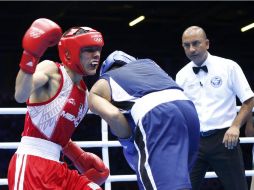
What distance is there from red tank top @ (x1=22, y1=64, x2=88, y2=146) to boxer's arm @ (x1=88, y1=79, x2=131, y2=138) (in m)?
0.18

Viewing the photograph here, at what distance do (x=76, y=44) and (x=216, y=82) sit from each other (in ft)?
3.74

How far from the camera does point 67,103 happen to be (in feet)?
8.75

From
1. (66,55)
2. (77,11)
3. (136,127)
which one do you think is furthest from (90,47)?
(77,11)

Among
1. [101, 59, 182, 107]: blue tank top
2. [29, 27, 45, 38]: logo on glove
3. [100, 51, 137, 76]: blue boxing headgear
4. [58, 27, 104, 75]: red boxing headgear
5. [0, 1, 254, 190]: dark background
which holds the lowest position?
[0, 1, 254, 190]: dark background

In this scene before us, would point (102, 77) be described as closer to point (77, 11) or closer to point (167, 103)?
point (167, 103)

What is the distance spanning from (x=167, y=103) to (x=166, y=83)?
14 centimetres

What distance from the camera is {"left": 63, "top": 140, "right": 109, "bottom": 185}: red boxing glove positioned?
2.92 metres

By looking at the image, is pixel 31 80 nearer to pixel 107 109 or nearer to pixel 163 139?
pixel 107 109

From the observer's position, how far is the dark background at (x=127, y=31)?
1017 centimetres

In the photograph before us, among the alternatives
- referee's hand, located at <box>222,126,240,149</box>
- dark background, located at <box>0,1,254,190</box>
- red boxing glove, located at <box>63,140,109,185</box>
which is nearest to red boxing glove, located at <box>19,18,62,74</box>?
red boxing glove, located at <box>63,140,109,185</box>

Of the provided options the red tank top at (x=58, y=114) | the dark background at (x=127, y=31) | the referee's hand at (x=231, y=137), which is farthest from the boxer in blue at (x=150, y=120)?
the dark background at (x=127, y=31)

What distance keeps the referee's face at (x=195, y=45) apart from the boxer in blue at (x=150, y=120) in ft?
3.36

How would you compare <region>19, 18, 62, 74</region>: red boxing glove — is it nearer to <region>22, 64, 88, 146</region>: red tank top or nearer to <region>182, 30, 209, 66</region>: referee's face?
<region>22, 64, 88, 146</region>: red tank top

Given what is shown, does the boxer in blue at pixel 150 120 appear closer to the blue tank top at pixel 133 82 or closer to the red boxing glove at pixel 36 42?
the blue tank top at pixel 133 82
